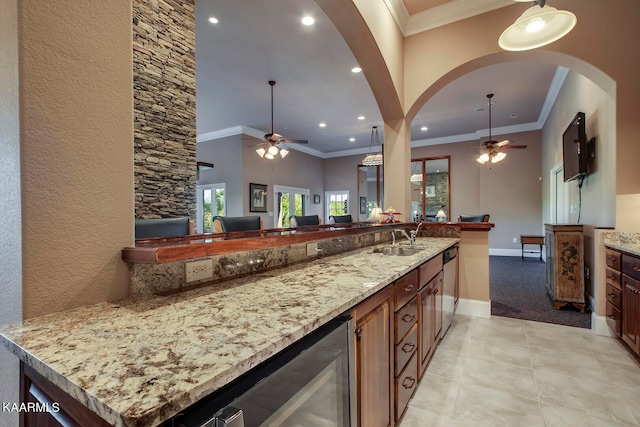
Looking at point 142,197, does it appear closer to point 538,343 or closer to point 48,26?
point 48,26

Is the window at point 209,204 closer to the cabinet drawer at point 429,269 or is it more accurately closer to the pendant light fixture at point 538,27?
the cabinet drawer at point 429,269

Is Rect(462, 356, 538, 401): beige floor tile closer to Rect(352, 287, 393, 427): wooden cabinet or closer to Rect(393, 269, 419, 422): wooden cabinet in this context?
Rect(393, 269, 419, 422): wooden cabinet

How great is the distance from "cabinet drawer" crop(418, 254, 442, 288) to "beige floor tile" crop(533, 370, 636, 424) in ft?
3.24

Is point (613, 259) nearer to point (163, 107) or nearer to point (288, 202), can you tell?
point (163, 107)

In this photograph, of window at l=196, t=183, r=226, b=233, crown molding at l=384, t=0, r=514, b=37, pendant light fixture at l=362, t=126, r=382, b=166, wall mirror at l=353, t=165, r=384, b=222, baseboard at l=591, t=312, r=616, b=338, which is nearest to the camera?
baseboard at l=591, t=312, r=616, b=338

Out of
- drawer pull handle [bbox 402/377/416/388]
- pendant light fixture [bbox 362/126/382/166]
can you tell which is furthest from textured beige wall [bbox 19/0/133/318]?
pendant light fixture [bbox 362/126/382/166]

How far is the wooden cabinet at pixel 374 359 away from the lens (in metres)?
1.09

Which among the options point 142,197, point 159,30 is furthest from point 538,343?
point 159,30

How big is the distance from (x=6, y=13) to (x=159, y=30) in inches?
89.0

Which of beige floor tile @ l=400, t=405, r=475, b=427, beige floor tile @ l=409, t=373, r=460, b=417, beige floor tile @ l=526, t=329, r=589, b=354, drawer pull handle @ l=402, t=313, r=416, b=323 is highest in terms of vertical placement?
drawer pull handle @ l=402, t=313, r=416, b=323

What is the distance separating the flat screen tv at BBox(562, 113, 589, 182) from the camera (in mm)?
3287

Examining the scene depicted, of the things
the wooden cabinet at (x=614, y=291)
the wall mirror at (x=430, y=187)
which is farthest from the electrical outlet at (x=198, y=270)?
the wall mirror at (x=430, y=187)

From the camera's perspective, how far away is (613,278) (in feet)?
8.31

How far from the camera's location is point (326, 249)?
1924mm
